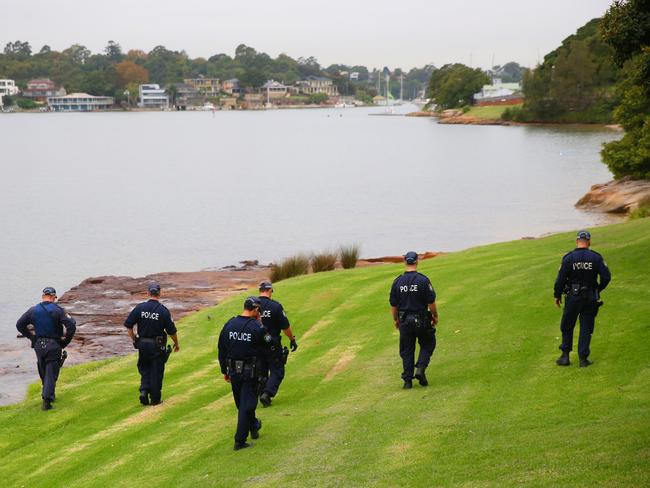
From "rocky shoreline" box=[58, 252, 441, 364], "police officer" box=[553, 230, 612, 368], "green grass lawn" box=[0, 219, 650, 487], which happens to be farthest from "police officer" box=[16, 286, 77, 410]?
"police officer" box=[553, 230, 612, 368]

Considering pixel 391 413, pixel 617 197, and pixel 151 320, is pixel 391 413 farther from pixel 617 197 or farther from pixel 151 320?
pixel 617 197

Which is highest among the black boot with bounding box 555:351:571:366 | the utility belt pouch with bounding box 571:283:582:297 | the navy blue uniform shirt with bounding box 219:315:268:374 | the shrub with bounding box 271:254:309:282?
the utility belt pouch with bounding box 571:283:582:297

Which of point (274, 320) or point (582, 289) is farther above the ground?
point (582, 289)

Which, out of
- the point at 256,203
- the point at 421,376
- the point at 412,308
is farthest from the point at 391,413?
the point at 256,203

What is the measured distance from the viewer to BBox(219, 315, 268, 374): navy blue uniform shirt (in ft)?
44.9

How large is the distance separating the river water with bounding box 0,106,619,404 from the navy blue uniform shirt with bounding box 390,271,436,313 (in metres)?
11.1

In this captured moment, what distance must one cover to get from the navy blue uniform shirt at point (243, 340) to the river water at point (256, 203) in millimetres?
10678

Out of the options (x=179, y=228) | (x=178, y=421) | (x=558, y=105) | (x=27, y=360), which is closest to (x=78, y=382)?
(x=178, y=421)

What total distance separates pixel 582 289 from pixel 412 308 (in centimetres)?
288

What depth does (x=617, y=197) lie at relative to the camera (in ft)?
208

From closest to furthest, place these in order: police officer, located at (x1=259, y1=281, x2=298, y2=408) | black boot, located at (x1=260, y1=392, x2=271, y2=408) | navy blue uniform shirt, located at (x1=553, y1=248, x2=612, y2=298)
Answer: police officer, located at (x1=259, y1=281, x2=298, y2=408), navy blue uniform shirt, located at (x1=553, y1=248, x2=612, y2=298), black boot, located at (x1=260, y1=392, x2=271, y2=408)

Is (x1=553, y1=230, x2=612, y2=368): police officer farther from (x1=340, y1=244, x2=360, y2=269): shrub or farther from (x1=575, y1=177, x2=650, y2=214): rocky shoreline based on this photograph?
(x1=575, y1=177, x2=650, y2=214): rocky shoreline

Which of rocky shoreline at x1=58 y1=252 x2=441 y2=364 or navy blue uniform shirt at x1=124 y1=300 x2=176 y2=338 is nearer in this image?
navy blue uniform shirt at x1=124 y1=300 x2=176 y2=338

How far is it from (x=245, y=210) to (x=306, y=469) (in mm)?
63926
